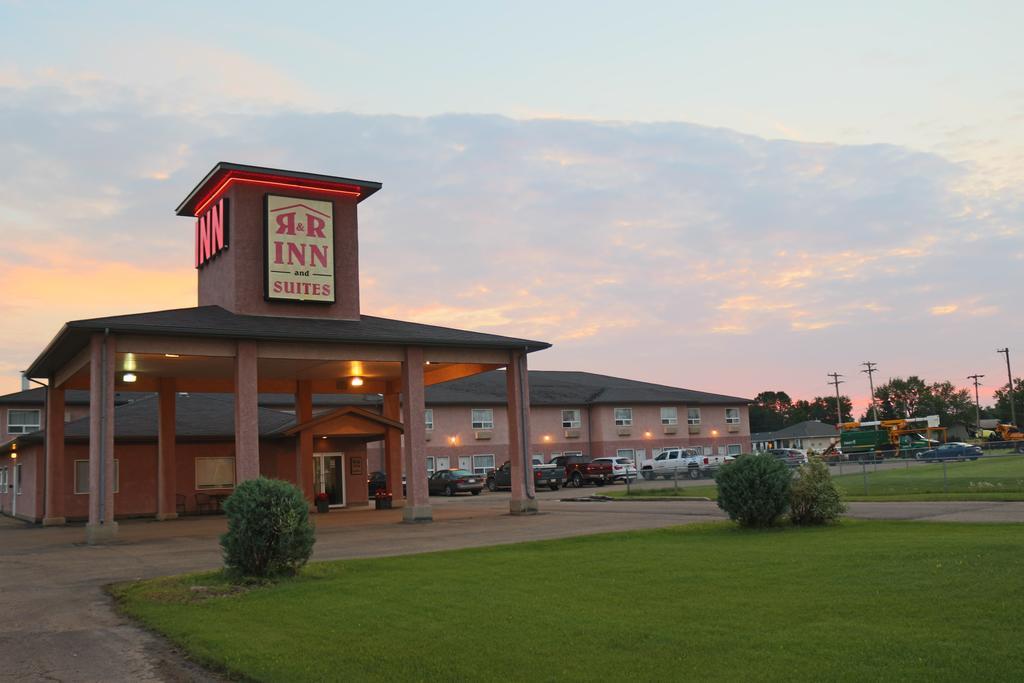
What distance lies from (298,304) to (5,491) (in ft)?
79.1

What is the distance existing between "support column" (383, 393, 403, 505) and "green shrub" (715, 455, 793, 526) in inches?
733

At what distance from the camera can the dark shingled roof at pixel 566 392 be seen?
2363 inches

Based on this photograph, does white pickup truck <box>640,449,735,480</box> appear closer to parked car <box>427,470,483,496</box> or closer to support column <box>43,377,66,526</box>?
parked car <box>427,470,483,496</box>

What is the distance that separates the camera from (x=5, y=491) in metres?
43.6

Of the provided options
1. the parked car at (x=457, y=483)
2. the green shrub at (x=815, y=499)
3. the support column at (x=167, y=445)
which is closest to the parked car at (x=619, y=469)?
the parked car at (x=457, y=483)

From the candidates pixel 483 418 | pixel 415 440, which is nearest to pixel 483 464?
pixel 483 418

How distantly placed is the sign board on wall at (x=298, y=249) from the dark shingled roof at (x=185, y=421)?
8.28 meters

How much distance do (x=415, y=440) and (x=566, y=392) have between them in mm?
38563

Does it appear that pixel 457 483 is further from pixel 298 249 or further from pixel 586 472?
pixel 298 249

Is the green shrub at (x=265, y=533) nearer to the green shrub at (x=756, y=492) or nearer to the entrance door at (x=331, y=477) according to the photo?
the green shrub at (x=756, y=492)

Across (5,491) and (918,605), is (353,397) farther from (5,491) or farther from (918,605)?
(918,605)

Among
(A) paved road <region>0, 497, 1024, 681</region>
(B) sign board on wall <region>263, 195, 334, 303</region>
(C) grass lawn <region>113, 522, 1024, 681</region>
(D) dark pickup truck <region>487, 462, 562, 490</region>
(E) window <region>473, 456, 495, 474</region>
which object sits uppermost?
(B) sign board on wall <region>263, 195, 334, 303</region>

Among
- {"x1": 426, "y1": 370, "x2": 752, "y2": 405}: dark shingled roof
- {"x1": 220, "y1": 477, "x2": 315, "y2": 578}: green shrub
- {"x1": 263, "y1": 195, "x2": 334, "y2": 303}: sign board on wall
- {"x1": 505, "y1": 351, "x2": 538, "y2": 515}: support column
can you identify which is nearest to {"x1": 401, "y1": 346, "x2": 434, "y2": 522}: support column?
{"x1": 505, "y1": 351, "x2": 538, "y2": 515}: support column

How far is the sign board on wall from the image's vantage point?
28.8m
